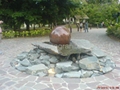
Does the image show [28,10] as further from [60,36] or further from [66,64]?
[66,64]

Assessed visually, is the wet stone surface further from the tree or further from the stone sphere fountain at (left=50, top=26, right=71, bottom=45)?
the tree

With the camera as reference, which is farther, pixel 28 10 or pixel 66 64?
pixel 28 10

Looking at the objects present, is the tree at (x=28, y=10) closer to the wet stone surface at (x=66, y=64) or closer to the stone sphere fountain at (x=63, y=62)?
the stone sphere fountain at (x=63, y=62)

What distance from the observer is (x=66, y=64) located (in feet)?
14.5

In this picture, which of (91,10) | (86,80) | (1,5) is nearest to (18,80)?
(86,80)

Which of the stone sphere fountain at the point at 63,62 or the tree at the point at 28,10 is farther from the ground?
the tree at the point at 28,10

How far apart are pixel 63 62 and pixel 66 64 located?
29 cm

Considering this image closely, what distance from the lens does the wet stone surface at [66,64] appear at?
13.9ft

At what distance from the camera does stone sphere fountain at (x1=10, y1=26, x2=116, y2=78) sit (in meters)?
4.25

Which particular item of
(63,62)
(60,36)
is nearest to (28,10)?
(60,36)

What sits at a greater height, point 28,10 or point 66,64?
point 28,10

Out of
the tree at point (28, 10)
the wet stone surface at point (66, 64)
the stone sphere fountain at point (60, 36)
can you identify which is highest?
the tree at point (28, 10)

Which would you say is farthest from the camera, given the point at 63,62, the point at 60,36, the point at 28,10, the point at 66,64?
the point at 28,10

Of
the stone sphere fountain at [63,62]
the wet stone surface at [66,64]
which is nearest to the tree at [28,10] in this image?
the stone sphere fountain at [63,62]
